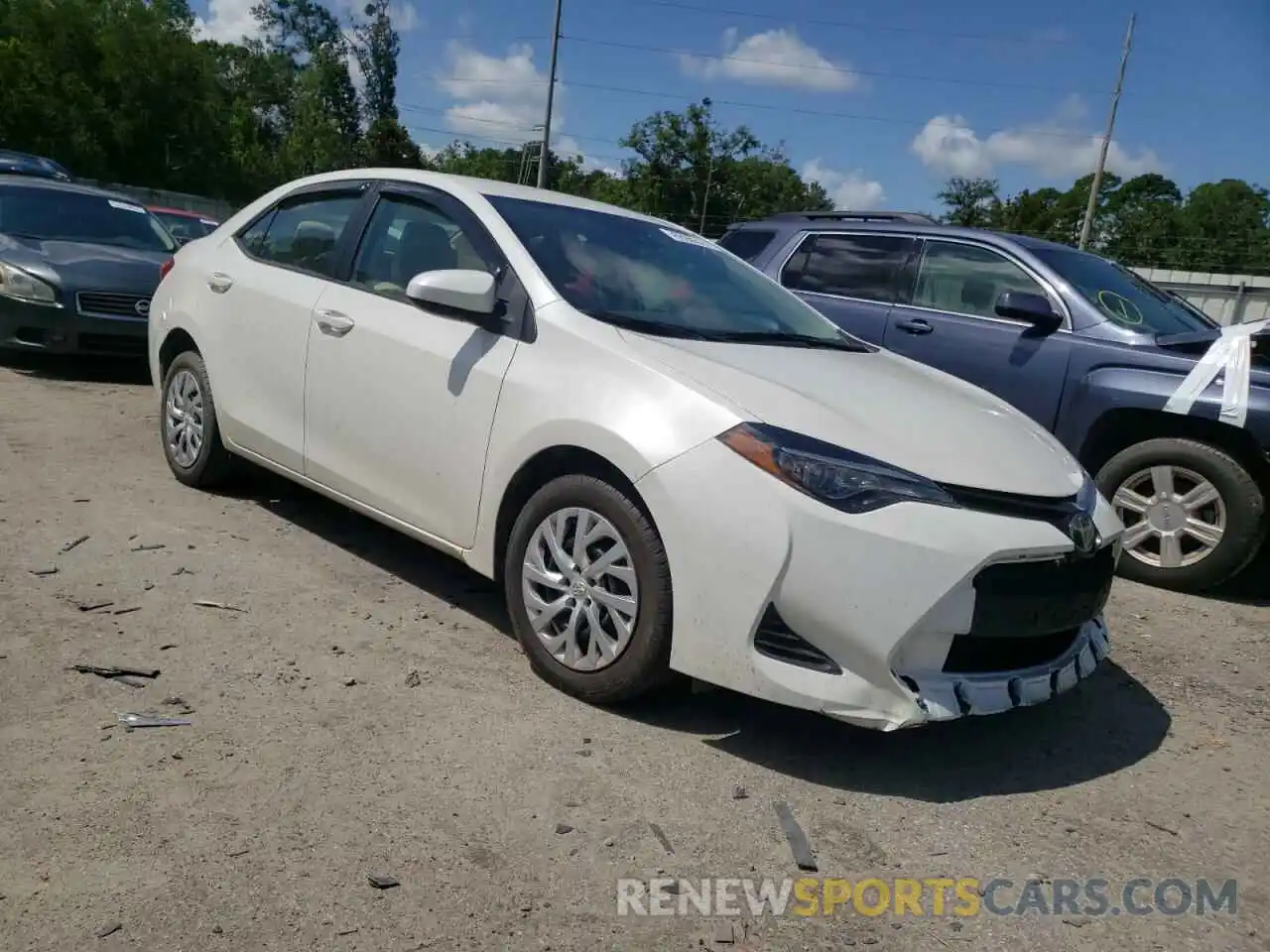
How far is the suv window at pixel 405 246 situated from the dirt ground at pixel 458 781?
1.25 m

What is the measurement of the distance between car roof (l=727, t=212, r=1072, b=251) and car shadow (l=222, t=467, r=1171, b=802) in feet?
10.6

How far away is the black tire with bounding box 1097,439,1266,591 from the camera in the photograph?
17.1 feet

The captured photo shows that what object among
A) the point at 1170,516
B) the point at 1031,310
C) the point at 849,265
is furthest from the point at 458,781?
the point at 849,265

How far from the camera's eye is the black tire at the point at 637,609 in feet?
10.5

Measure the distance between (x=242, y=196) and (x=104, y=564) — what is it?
55358 millimetres

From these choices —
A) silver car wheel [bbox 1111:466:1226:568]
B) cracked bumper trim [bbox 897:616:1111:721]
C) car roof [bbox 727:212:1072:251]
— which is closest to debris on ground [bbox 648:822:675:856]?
cracked bumper trim [bbox 897:616:1111:721]

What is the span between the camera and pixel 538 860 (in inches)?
103

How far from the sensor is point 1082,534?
332 cm

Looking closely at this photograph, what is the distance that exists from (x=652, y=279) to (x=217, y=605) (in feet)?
6.80

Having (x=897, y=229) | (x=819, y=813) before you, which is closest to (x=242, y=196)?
(x=897, y=229)

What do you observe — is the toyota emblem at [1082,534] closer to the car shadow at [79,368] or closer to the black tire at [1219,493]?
the black tire at [1219,493]

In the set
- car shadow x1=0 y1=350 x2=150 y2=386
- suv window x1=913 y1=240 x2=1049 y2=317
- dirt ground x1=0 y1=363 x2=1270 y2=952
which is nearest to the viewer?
dirt ground x1=0 y1=363 x2=1270 y2=952

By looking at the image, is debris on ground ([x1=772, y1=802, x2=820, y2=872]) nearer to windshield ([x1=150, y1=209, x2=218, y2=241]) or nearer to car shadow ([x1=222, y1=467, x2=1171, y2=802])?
car shadow ([x1=222, y1=467, x2=1171, y2=802])

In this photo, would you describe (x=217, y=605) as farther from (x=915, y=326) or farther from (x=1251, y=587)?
(x=1251, y=587)
